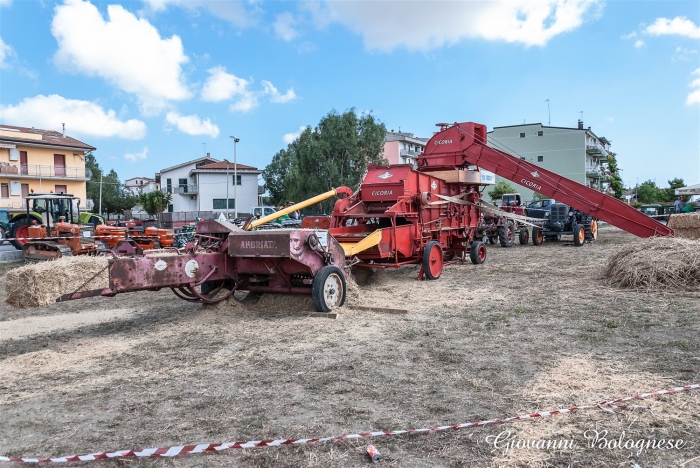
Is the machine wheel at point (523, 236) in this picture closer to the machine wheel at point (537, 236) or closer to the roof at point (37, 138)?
the machine wheel at point (537, 236)

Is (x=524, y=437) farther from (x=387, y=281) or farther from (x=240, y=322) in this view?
(x=387, y=281)

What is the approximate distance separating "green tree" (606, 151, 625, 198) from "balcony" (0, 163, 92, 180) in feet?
189

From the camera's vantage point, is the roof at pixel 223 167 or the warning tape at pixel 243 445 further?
the roof at pixel 223 167

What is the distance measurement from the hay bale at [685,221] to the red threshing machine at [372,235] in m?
0.77

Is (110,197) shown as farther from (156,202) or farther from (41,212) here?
(41,212)

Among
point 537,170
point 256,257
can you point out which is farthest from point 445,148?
point 256,257

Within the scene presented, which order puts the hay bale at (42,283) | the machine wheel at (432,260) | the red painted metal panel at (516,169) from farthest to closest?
the red painted metal panel at (516,169) → the machine wheel at (432,260) → the hay bale at (42,283)

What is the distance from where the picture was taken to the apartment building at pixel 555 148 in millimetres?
61938

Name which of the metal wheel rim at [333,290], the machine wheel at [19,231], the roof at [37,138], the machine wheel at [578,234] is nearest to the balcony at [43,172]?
the roof at [37,138]

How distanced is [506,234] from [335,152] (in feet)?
89.0

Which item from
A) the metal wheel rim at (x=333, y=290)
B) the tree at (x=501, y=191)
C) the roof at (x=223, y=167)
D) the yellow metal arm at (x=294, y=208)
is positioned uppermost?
the roof at (x=223, y=167)

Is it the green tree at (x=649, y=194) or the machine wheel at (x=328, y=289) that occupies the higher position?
the green tree at (x=649, y=194)

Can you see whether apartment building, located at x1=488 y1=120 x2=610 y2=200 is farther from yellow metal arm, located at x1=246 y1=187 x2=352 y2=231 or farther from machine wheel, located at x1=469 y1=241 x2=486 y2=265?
yellow metal arm, located at x1=246 y1=187 x2=352 y2=231

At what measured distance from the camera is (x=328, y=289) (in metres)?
7.39
